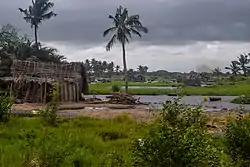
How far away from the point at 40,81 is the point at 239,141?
2781 centimetres

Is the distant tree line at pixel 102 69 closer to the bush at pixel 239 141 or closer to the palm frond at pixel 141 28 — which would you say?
the palm frond at pixel 141 28

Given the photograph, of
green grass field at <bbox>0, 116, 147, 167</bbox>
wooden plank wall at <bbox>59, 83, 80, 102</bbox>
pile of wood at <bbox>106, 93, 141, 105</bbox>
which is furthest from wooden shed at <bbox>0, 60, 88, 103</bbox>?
green grass field at <bbox>0, 116, 147, 167</bbox>

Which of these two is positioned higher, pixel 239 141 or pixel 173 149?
pixel 173 149

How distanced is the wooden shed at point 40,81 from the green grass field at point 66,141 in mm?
15545

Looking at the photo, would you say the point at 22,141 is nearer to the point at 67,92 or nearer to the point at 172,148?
the point at 172,148

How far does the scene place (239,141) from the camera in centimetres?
917

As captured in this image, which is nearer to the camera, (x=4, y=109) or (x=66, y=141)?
(x=66, y=141)

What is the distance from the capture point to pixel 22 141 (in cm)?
1517

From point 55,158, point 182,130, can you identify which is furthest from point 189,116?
point 55,158

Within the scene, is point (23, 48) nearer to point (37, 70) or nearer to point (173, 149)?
point (37, 70)

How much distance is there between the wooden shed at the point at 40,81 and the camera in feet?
118

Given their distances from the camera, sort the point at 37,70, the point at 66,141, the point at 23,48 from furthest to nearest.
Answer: the point at 23,48
the point at 37,70
the point at 66,141

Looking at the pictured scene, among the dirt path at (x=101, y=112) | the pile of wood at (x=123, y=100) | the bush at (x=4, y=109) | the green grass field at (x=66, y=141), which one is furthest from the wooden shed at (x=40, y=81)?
the green grass field at (x=66, y=141)

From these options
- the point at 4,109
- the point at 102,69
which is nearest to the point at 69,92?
the point at 4,109
